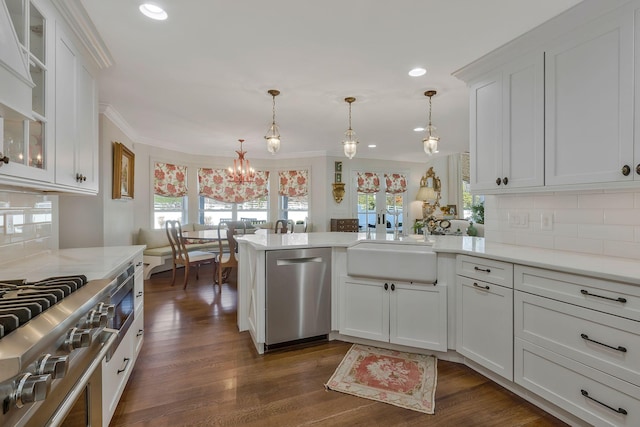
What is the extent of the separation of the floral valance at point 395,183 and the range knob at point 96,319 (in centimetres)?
685

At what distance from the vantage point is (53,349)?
0.85 metres

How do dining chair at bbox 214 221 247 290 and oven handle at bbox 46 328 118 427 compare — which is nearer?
oven handle at bbox 46 328 118 427

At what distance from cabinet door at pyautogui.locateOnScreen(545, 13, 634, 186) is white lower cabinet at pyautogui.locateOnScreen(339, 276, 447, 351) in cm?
119

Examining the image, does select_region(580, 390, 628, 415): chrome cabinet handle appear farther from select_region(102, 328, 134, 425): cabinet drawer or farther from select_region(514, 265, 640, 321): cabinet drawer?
select_region(102, 328, 134, 425): cabinet drawer

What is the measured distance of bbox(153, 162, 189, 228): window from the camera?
5738mm

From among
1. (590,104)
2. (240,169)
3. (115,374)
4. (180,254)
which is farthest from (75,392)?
(240,169)

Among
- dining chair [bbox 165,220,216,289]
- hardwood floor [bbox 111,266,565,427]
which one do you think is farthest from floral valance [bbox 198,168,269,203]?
hardwood floor [bbox 111,266,565,427]

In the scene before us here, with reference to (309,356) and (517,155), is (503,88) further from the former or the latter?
(309,356)

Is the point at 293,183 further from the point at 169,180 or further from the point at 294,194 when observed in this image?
the point at 169,180

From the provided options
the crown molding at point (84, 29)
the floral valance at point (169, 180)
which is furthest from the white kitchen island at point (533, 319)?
the floral valance at point (169, 180)

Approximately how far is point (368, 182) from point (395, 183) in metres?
0.80

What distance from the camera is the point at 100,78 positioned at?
9.71 feet

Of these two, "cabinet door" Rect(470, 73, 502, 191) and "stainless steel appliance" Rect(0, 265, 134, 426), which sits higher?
"cabinet door" Rect(470, 73, 502, 191)

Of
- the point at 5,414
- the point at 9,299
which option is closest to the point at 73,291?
the point at 9,299
